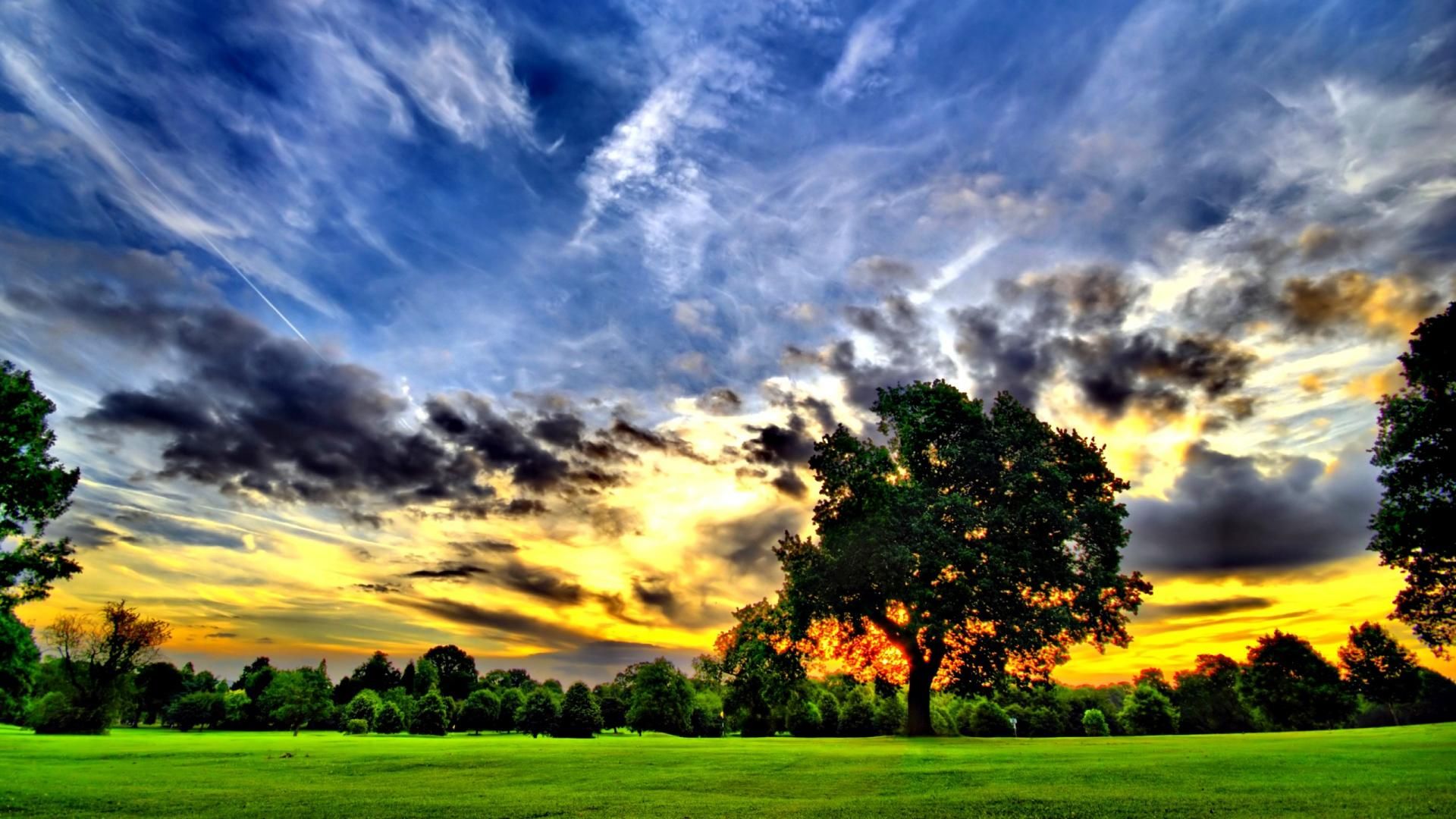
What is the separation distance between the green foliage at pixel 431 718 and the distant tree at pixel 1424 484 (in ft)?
300

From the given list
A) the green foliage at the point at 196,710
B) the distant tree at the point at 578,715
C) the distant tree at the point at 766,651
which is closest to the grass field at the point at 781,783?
the distant tree at the point at 766,651

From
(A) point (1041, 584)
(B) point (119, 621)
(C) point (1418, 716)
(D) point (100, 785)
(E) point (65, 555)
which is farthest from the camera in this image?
(C) point (1418, 716)

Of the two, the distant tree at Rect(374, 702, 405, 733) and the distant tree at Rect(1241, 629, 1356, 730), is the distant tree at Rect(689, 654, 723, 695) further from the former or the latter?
the distant tree at Rect(1241, 629, 1356, 730)

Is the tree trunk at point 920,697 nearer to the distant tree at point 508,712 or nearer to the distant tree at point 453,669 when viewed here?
the distant tree at point 508,712

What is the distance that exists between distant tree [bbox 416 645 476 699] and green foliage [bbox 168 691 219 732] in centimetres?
3710

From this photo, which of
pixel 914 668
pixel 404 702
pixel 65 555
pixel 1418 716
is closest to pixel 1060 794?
pixel 914 668

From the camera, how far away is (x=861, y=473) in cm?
4372

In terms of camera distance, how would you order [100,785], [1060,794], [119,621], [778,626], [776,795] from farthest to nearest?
1. [119,621]
2. [778,626]
3. [100,785]
4. [776,795]
5. [1060,794]

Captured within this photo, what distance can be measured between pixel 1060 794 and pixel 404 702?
106m

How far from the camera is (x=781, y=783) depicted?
19.9 meters

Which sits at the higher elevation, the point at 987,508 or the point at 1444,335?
the point at 1444,335

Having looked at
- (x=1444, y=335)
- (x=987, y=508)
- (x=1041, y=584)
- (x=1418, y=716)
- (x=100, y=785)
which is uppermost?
(x=1444, y=335)

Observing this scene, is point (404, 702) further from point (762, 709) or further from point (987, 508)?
point (987, 508)

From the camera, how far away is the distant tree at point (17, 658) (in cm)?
3569
